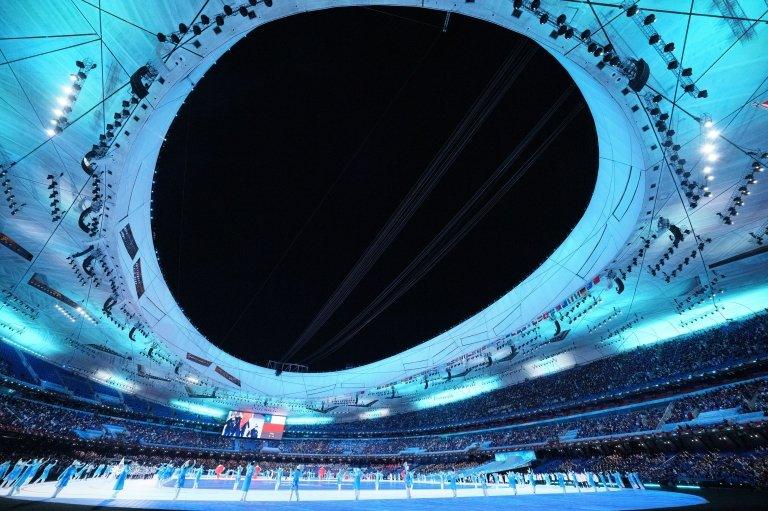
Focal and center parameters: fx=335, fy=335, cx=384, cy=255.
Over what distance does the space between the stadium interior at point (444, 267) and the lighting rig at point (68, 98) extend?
10 cm

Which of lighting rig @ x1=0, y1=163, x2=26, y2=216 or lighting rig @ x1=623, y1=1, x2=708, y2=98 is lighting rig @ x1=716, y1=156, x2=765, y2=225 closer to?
lighting rig @ x1=623, y1=1, x2=708, y2=98

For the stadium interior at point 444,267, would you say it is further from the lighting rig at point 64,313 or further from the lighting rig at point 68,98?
the lighting rig at point 64,313

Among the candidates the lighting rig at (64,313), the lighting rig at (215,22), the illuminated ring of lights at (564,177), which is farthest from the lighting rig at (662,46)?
the lighting rig at (64,313)

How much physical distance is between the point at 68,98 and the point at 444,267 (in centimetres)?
2155

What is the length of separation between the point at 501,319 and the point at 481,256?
8422 millimetres

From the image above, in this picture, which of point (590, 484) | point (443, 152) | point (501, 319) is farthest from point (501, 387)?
point (443, 152)

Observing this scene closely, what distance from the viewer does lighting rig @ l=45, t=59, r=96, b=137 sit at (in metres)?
11.3

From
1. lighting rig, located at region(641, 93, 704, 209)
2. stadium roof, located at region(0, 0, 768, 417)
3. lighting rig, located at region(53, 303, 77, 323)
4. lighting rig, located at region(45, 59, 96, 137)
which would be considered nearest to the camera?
stadium roof, located at region(0, 0, 768, 417)

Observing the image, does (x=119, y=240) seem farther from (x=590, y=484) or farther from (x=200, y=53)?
(x=590, y=484)

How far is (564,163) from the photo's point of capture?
17.7 metres

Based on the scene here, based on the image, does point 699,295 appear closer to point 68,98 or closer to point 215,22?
point 215,22

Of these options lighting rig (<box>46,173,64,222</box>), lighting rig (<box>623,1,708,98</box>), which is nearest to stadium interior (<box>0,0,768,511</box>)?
lighting rig (<box>623,1,708,98</box>)

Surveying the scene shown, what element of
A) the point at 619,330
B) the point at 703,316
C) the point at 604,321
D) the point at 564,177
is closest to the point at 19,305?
the point at 564,177

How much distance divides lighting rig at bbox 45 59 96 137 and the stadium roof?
0.07 metres
